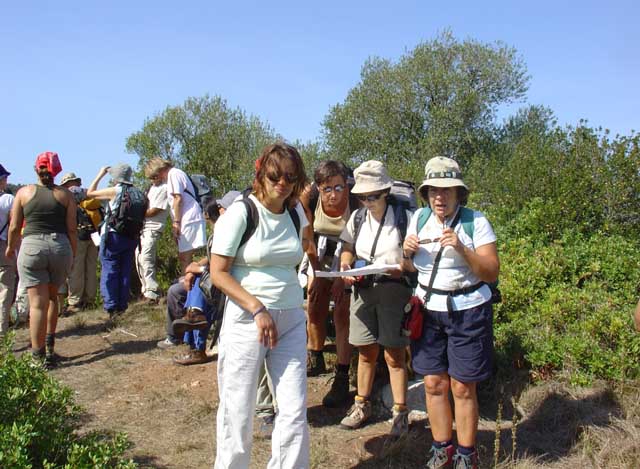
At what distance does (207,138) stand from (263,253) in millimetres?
32102

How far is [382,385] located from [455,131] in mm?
26085

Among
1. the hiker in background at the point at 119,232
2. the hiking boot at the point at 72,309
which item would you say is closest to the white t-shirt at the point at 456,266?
the hiker in background at the point at 119,232

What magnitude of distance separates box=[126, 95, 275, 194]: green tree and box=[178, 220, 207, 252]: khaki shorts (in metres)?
26.1

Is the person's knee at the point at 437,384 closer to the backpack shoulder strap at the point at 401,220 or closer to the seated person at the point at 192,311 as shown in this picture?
the backpack shoulder strap at the point at 401,220

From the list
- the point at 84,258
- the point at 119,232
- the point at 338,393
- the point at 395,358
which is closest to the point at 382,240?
the point at 395,358

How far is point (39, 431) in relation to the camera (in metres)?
3.04

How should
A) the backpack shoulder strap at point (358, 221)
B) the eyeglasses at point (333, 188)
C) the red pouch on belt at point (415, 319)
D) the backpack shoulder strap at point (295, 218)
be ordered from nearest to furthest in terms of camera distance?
the backpack shoulder strap at point (295, 218) < the red pouch on belt at point (415, 319) < the backpack shoulder strap at point (358, 221) < the eyeglasses at point (333, 188)

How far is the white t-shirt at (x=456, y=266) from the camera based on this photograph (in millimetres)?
3238

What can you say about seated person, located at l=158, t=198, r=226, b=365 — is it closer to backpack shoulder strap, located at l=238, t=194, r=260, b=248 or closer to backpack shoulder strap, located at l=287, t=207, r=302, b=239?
backpack shoulder strap, located at l=287, t=207, r=302, b=239

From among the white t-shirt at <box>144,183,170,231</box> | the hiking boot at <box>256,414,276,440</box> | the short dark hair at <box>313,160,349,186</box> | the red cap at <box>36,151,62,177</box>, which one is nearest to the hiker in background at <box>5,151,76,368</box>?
the red cap at <box>36,151,62,177</box>

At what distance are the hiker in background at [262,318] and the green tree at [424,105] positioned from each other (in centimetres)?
2636

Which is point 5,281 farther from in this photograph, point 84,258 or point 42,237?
point 84,258

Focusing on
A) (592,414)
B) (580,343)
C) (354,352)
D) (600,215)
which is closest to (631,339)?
(580,343)

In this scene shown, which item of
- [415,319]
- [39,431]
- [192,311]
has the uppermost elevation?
[415,319]
